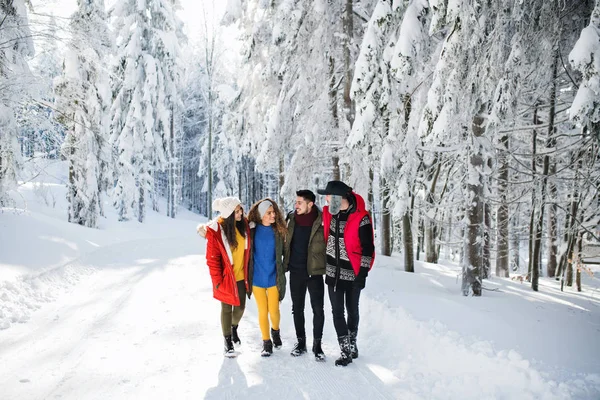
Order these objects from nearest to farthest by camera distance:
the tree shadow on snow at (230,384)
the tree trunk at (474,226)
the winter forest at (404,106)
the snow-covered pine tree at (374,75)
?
the tree shadow on snow at (230,384), the winter forest at (404,106), the tree trunk at (474,226), the snow-covered pine tree at (374,75)

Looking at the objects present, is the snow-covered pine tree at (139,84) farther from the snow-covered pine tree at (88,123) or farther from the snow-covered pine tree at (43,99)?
the snow-covered pine tree at (43,99)

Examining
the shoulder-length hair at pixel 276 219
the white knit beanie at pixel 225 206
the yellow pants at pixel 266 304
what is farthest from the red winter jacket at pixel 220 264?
the shoulder-length hair at pixel 276 219

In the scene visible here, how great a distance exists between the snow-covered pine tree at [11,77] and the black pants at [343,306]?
7.98 metres

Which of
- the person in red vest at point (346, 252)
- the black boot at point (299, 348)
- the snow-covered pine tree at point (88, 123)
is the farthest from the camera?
the snow-covered pine tree at point (88, 123)

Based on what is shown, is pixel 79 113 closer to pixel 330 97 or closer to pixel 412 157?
pixel 330 97

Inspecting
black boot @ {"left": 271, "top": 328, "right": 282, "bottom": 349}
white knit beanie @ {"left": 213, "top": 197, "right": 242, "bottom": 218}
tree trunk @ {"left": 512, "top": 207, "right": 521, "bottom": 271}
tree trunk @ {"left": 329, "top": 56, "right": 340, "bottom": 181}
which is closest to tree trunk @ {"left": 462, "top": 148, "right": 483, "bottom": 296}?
tree trunk @ {"left": 512, "top": 207, "right": 521, "bottom": 271}

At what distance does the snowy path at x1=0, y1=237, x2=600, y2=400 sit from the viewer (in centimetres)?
397

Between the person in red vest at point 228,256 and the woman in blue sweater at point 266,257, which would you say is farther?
the woman in blue sweater at point 266,257

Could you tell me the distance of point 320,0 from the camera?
34.5ft

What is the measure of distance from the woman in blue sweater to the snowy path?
562 millimetres

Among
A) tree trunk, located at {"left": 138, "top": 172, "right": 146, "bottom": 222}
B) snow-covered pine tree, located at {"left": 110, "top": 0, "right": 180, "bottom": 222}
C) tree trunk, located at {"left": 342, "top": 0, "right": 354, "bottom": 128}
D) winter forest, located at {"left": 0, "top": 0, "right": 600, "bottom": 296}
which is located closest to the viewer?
winter forest, located at {"left": 0, "top": 0, "right": 600, "bottom": 296}

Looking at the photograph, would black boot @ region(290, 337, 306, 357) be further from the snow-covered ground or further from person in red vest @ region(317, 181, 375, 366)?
person in red vest @ region(317, 181, 375, 366)

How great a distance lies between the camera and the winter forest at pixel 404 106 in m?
6.29

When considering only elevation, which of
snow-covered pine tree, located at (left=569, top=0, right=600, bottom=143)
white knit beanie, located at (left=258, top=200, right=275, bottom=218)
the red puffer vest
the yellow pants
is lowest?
the yellow pants
